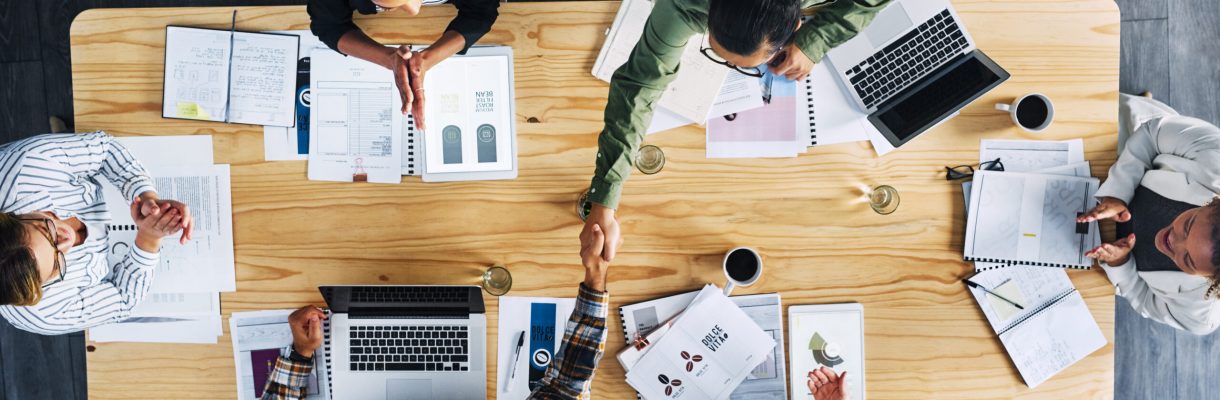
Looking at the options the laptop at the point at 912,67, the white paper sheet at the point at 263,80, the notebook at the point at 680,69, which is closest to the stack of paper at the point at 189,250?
the white paper sheet at the point at 263,80

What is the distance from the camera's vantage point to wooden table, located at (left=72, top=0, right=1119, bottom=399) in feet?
5.41

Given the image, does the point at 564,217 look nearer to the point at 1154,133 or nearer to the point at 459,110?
the point at 459,110

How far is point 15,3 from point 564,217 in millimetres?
2126

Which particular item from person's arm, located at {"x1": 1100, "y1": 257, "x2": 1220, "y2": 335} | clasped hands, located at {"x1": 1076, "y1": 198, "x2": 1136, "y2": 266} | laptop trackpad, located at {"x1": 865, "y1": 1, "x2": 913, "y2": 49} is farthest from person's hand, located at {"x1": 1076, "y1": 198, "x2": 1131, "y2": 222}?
laptop trackpad, located at {"x1": 865, "y1": 1, "x2": 913, "y2": 49}

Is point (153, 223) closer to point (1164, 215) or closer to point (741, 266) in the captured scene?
point (741, 266)

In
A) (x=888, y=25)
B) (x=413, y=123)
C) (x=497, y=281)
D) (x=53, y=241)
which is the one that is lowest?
(x=497, y=281)

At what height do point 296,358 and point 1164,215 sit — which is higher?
point 1164,215

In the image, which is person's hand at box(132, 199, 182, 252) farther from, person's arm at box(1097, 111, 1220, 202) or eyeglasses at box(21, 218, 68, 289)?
person's arm at box(1097, 111, 1220, 202)

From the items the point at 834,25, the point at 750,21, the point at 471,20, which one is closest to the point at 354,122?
the point at 471,20

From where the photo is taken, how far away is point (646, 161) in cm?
165

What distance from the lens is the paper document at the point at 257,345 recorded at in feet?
5.45

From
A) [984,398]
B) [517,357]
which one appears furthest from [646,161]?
[984,398]

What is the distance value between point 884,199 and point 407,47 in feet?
3.82

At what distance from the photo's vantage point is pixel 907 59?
164 cm
